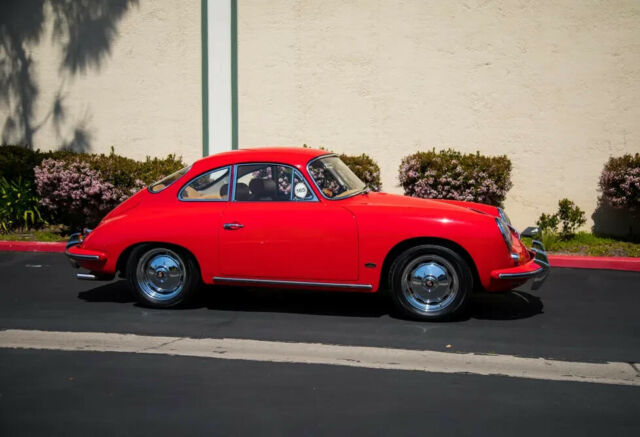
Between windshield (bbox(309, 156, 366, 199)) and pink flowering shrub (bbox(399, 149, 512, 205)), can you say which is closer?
windshield (bbox(309, 156, 366, 199))

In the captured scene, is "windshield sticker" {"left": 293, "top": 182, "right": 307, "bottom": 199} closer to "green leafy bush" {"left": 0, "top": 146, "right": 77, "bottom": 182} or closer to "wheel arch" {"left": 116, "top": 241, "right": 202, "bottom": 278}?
"wheel arch" {"left": 116, "top": 241, "right": 202, "bottom": 278}

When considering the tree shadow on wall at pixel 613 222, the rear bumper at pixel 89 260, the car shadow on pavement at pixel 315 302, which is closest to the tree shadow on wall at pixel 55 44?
the car shadow on pavement at pixel 315 302

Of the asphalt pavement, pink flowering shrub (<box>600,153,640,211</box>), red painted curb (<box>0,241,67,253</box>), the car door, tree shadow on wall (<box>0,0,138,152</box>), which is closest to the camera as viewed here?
the asphalt pavement

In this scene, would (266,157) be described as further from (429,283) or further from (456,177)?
(456,177)

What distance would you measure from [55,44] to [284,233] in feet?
27.8

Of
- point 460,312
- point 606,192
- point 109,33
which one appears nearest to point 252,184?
A: point 460,312

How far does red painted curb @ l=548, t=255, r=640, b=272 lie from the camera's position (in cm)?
977

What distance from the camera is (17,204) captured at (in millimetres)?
12445

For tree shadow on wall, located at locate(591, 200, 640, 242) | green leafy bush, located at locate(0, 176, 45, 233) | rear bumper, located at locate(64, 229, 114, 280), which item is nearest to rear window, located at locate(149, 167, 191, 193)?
rear bumper, located at locate(64, 229, 114, 280)

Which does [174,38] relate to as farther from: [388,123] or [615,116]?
[615,116]

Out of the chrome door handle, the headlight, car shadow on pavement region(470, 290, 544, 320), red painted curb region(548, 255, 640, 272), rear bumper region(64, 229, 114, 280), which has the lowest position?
car shadow on pavement region(470, 290, 544, 320)

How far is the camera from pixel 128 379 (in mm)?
5254

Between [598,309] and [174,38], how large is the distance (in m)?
8.49

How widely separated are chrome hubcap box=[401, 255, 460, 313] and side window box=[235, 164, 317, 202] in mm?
1147
